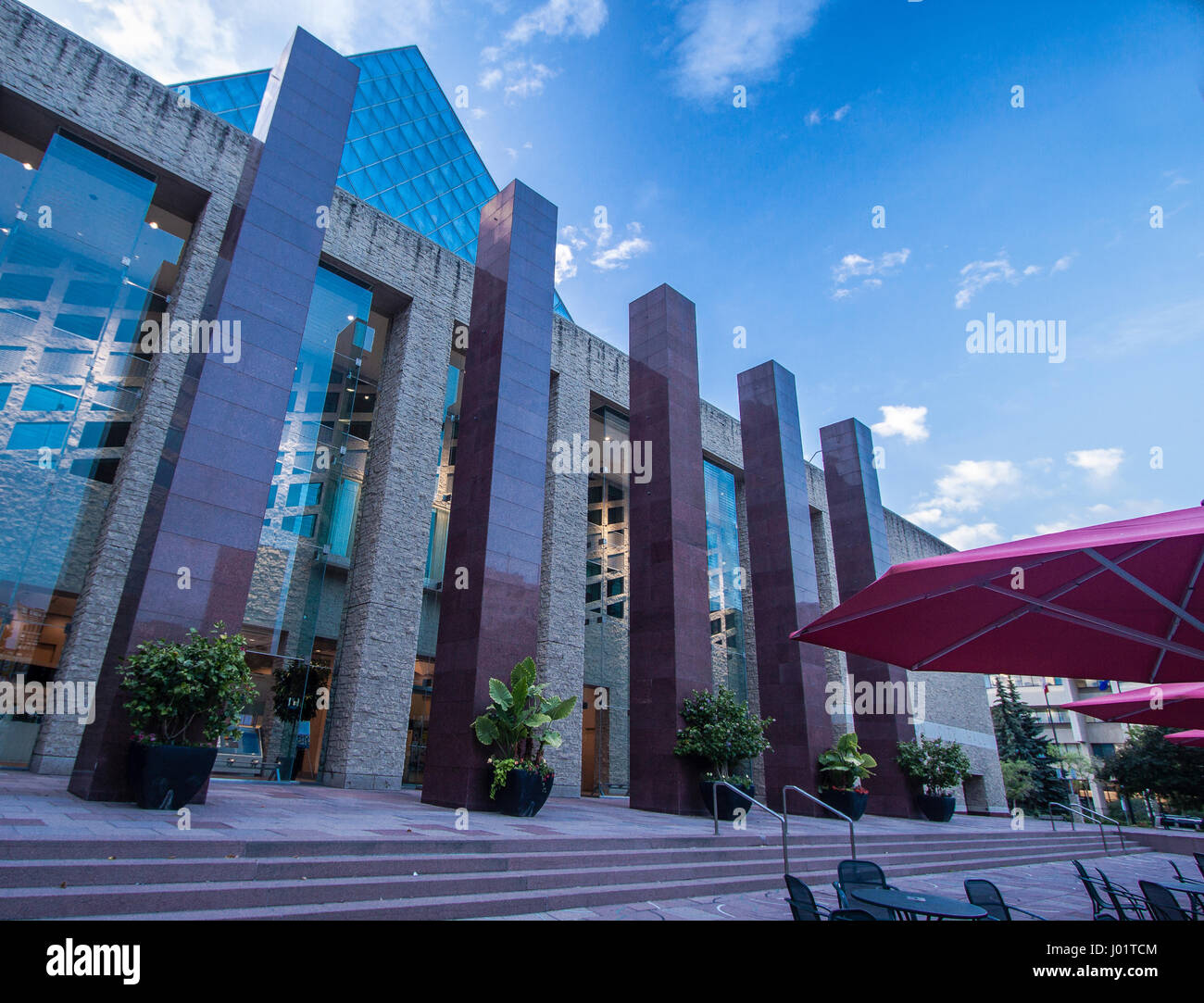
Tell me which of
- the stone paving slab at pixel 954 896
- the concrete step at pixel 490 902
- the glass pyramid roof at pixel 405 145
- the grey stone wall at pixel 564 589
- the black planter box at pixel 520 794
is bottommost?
the stone paving slab at pixel 954 896

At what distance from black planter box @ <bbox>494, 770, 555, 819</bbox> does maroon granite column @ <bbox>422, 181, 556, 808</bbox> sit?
42 cm

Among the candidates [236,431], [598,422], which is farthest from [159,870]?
[598,422]

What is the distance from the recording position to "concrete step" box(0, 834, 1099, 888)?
4680 mm

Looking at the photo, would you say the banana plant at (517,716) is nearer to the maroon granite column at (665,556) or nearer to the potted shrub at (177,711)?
the potted shrub at (177,711)

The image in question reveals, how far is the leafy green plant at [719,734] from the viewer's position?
13.8 meters

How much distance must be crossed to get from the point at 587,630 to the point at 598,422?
716 cm

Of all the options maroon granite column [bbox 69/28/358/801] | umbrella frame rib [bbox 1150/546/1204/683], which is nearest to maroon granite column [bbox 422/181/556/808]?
maroon granite column [bbox 69/28/358/801]

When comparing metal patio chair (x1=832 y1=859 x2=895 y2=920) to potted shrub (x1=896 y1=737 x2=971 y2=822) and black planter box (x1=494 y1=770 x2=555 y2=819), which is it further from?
potted shrub (x1=896 y1=737 x2=971 y2=822)

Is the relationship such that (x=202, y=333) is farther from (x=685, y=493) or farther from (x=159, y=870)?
(x=685, y=493)

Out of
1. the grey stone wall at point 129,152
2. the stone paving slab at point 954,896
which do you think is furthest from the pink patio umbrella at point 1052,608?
the grey stone wall at point 129,152

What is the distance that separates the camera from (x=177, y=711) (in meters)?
7.79

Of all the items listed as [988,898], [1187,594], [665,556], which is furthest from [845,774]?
[1187,594]

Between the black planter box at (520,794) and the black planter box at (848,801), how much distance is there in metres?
8.96

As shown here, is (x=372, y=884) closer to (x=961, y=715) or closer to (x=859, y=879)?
(x=859, y=879)
